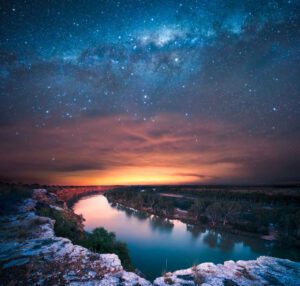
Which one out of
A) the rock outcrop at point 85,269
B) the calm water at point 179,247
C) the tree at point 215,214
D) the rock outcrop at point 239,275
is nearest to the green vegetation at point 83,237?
the rock outcrop at point 85,269

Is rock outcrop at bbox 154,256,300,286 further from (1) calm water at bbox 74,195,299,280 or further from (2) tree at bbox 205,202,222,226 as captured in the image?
(2) tree at bbox 205,202,222,226

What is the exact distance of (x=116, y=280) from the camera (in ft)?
23.5

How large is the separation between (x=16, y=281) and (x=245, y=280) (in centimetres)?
767

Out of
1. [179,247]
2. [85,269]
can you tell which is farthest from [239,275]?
[179,247]

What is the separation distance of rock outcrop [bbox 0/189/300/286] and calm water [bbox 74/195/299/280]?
28.3m

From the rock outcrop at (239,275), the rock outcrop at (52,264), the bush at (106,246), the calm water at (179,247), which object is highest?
the rock outcrop at (52,264)

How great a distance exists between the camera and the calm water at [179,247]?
41.0 metres

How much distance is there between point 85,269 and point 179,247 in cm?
4720

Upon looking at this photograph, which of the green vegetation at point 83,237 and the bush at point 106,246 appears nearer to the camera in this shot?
the green vegetation at point 83,237

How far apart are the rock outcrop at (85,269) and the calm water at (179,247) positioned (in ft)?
92.8

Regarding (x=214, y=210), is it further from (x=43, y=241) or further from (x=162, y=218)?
(x=43, y=241)

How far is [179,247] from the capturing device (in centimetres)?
4978

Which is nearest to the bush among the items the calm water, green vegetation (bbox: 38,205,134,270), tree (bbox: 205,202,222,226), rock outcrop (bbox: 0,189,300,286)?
green vegetation (bbox: 38,205,134,270)

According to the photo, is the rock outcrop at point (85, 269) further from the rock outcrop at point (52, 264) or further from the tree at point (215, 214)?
the tree at point (215, 214)
